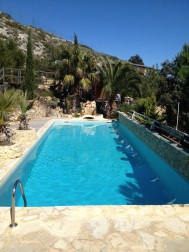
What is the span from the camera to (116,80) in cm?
2212

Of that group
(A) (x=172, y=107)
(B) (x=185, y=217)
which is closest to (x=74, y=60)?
(A) (x=172, y=107)

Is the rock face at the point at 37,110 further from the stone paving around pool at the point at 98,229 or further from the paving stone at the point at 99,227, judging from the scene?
the paving stone at the point at 99,227

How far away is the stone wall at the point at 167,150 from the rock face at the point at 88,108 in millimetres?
11140

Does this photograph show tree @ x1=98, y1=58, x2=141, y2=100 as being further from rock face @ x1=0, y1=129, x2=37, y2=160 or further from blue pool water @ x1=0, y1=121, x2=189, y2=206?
rock face @ x1=0, y1=129, x2=37, y2=160

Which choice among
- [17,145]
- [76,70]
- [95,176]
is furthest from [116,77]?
[95,176]

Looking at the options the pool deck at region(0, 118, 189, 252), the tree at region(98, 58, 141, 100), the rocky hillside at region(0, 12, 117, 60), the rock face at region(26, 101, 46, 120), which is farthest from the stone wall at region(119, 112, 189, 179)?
the rocky hillside at region(0, 12, 117, 60)

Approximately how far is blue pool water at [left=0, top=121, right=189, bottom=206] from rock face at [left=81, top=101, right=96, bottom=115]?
9915mm

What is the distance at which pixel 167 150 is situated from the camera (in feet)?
28.5

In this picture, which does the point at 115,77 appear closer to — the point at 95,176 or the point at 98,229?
the point at 95,176

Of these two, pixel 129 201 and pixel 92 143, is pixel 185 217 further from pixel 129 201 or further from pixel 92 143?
pixel 92 143

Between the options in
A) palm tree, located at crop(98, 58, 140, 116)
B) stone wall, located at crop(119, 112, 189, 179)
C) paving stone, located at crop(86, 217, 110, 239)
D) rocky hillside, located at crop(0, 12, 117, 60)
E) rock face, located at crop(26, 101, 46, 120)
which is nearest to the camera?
paving stone, located at crop(86, 217, 110, 239)

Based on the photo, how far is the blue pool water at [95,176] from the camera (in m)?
6.93

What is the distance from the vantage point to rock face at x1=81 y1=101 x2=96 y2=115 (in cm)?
2396

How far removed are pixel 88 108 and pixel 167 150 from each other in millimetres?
15897
